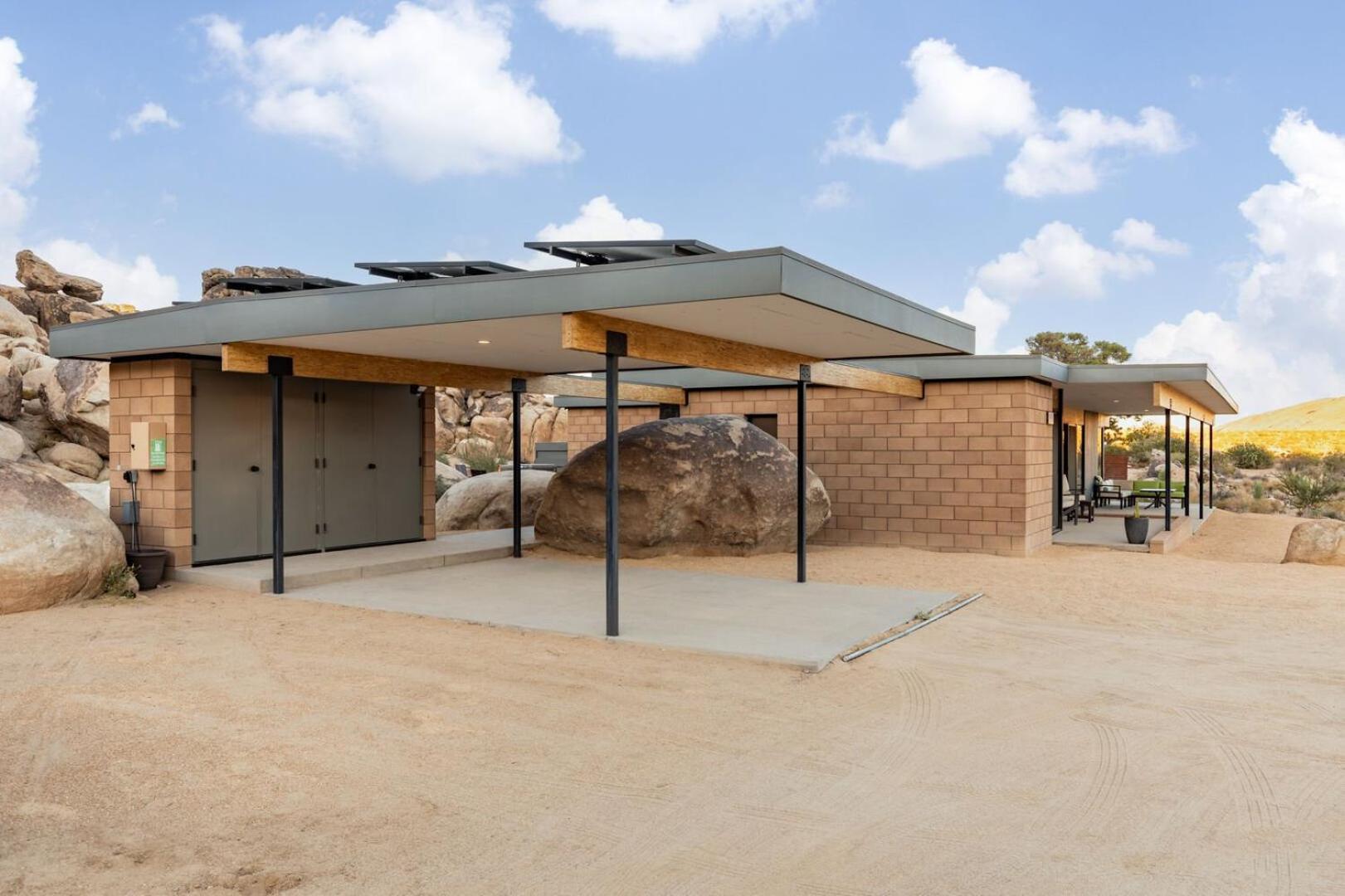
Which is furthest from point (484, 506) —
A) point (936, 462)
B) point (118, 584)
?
point (936, 462)

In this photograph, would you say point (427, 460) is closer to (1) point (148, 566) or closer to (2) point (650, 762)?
(1) point (148, 566)

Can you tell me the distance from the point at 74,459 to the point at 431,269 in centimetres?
1553

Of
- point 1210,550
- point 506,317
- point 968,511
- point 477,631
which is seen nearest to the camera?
point 506,317

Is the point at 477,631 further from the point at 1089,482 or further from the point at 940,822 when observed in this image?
the point at 1089,482

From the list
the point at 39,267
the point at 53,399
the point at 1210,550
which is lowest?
the point at 1210,550

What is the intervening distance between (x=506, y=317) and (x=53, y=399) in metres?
17.9

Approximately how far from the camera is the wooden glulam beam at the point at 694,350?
659 cm

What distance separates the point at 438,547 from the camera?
11.6 m

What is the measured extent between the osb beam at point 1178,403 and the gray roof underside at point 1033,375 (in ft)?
0.46

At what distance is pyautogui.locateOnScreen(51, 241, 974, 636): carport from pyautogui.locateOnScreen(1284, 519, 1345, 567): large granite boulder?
6616 mm

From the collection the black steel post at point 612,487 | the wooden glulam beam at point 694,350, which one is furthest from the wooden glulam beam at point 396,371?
the black steel post at point 612,487

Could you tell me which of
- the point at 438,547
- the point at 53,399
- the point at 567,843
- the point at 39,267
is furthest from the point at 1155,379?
the point at 39,267

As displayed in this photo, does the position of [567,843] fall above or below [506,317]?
below

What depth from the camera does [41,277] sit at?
3212 cm
